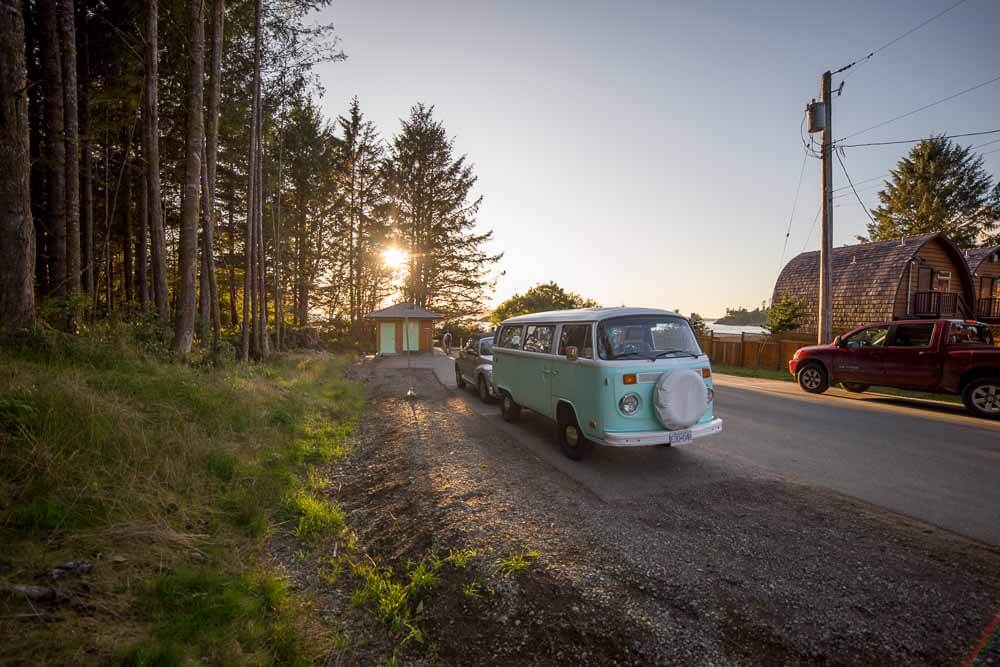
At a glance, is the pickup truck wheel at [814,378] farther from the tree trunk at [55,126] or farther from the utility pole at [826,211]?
the tree trunk at [55,126]

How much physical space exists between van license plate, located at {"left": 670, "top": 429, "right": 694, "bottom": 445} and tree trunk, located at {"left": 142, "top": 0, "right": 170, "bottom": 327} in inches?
402

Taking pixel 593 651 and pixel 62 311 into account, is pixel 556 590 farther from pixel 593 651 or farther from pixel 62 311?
pixel 62 311

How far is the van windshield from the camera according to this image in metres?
5.43

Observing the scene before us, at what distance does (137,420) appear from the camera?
452 centimetres

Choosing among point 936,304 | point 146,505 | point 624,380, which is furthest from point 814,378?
point 936,304

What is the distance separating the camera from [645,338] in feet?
18.5

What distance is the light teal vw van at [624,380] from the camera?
5133mm

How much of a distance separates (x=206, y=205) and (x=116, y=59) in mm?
4470

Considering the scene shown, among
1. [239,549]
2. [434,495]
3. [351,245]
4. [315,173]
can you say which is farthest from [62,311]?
[351,245]

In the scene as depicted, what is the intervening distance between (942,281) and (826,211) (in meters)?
15.3

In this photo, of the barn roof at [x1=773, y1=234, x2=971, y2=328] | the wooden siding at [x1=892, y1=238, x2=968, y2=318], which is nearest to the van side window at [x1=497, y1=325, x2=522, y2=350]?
the barn roof at [x1=773, y1=234, x2=971, y2=328]

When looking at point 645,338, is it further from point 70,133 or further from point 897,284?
point 897,284

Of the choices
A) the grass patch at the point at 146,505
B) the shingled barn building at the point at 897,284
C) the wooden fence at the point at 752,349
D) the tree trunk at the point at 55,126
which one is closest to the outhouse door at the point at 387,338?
the tree trunk at the point at 55,126

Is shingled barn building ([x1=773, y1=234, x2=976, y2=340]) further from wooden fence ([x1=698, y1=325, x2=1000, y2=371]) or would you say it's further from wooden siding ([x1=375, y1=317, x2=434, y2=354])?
wooden siding ([x1=375, y1=317, x2=434, y2=354])
